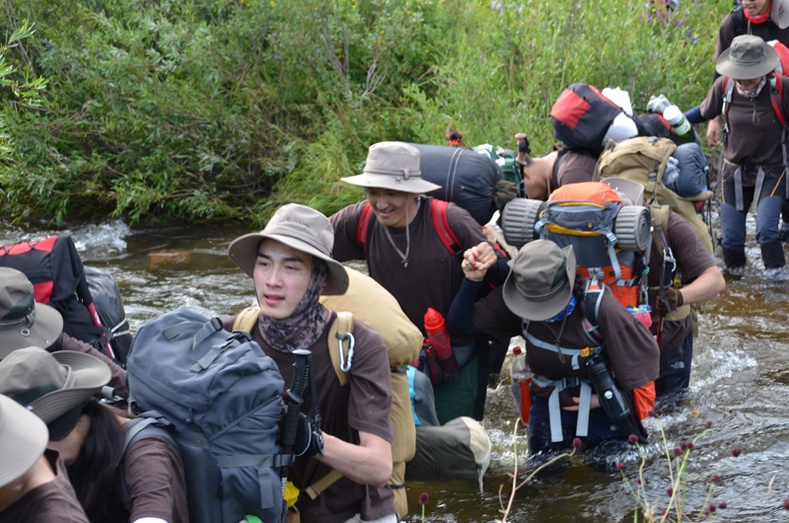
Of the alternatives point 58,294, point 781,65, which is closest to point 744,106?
point 781,65

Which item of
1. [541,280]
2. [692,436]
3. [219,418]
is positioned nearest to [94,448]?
[219,418]

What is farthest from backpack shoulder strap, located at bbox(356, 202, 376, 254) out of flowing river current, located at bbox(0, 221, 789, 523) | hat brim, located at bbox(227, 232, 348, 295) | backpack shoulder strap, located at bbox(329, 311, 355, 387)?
backpack shoulder strap, located at bbox(329, 311, 355, 387)

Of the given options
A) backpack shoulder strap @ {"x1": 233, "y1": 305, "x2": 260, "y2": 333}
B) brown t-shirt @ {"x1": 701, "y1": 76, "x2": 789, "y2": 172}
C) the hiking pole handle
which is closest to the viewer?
the hiking pole handle

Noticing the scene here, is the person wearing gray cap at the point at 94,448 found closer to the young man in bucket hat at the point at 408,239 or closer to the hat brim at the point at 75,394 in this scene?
the hat brim at the point at 75,394

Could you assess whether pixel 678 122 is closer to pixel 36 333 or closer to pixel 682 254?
pixel 682 254

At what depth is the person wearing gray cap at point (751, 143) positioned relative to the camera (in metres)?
8.53

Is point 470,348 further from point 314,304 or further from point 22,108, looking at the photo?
point 22,108

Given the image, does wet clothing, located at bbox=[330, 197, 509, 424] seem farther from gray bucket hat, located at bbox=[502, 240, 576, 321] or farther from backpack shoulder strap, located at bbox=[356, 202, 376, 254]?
gray bucket hat, located at bbox=[502, 240, 576, 321]

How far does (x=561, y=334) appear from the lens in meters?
4.97

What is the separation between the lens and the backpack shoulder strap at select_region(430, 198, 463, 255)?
5.15 metres

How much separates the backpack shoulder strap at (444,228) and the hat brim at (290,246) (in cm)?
163

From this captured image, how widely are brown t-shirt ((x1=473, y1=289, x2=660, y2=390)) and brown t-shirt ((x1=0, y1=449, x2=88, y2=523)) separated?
2962 millimetres

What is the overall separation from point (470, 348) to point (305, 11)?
7.93 m

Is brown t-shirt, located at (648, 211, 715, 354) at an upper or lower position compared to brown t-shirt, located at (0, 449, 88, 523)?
lower
